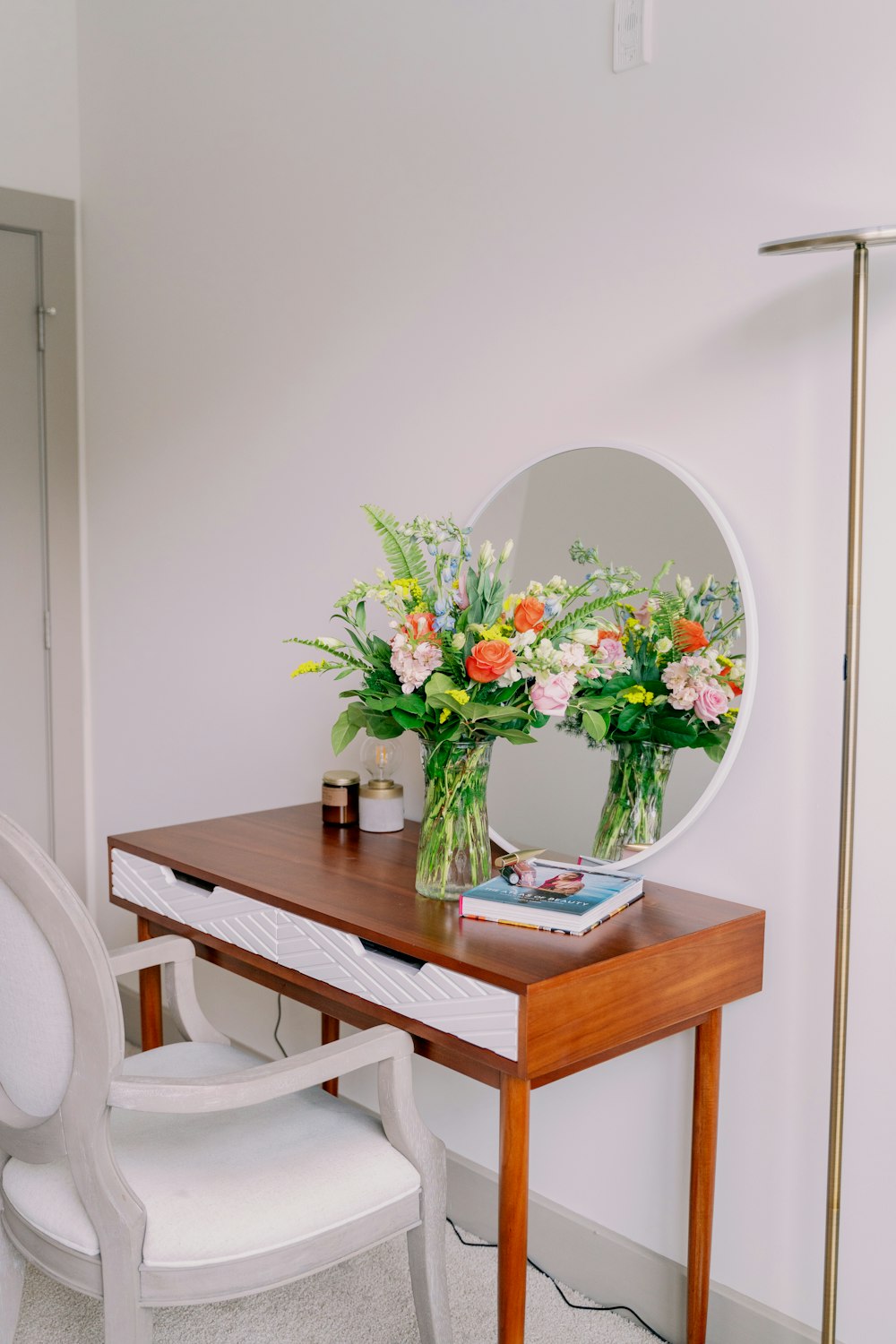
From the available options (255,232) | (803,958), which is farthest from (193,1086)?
(255,232)

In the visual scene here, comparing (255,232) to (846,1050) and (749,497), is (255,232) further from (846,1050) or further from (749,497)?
A: (846,1050)

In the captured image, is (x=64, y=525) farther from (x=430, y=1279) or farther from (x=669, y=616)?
(x=430, y=1279)

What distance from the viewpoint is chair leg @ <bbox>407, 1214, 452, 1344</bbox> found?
166cm

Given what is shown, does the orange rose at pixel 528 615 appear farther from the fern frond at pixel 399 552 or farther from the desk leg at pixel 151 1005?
the desk leg at pixel 151 1005

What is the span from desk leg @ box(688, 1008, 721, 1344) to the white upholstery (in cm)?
91

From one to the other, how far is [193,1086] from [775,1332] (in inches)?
39.0

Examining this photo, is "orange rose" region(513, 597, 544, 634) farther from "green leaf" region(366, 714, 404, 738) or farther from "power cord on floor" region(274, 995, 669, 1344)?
"power cord on floor" region(274, 995, 669, 1344)

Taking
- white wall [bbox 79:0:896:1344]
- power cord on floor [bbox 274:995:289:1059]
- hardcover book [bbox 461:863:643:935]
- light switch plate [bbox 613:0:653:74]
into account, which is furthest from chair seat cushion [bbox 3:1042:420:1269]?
light switch plate [bbox 613:0:653:74]

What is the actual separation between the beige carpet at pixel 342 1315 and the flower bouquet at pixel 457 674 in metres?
Result: 0.77

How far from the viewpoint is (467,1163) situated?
230 cm

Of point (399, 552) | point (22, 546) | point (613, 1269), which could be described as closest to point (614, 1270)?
point (613, 1269)

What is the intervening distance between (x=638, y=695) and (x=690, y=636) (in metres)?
0.12

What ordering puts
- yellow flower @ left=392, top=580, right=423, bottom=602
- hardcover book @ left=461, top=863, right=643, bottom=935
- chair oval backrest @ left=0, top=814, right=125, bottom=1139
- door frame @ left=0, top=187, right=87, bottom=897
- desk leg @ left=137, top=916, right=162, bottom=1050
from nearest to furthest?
chair oval backrest @ left=0, top=814, right=125, bottom=1139
hardcover book @ left=461, top=863, right=643, bottom=935
yellow flower @ left=392, top=580, right=423, bottom=602
desk leg @ left=137, top=916, right=162, bottom=1050
door frame @ left=0, top=187, right=87, bottom=897

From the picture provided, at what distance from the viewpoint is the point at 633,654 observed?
1909 mm
